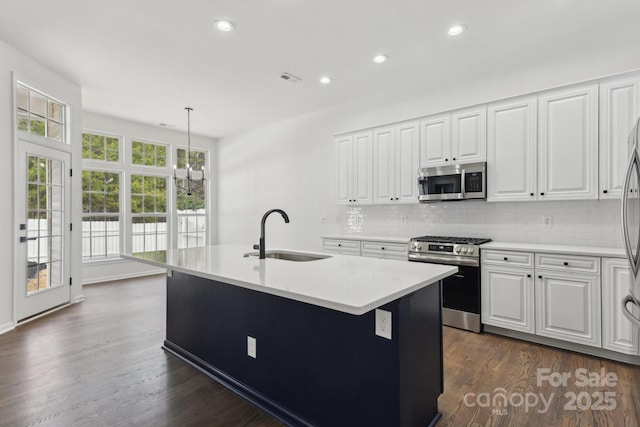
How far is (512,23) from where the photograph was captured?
9.61 feet

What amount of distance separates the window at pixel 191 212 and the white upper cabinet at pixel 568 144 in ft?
19.0

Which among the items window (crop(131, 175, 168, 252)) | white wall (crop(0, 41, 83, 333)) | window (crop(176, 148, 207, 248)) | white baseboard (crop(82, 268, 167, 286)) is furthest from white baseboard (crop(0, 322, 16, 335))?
window (crop(176, 148, 207, 248))

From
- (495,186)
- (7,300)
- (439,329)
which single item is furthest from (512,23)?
(7,300)

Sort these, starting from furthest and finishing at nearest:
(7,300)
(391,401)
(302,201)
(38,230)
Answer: (302,201) < (38,230) < (7,300) < (391,401)

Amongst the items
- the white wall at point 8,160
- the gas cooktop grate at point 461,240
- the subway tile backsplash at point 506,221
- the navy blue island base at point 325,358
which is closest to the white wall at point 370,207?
Result: the subway tile backsplash at point 506,221

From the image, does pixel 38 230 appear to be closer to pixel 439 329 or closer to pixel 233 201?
pixel 233 201

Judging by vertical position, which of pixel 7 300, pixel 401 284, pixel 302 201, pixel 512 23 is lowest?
pixel 7 300

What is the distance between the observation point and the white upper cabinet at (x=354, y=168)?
4.50 m

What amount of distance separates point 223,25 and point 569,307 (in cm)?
383

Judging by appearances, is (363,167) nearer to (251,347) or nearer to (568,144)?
(568,144)

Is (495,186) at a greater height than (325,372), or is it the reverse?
(495,186)

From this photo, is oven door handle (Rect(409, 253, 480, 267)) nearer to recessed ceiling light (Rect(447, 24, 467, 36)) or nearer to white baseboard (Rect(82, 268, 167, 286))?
recessed ceiling light (Rect(447, 24, 467, 36))

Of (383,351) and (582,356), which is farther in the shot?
(582,356)

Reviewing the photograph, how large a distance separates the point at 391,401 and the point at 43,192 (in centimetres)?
449
